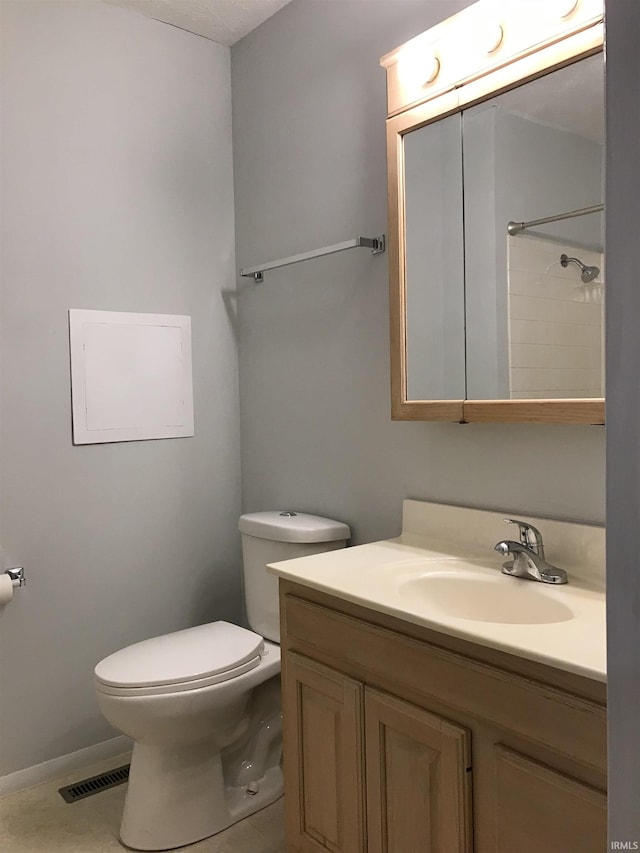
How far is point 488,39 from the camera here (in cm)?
162

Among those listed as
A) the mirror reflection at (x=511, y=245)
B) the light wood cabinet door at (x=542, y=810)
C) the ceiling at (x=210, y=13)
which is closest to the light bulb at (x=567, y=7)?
the mirror reflection at (x=511, y=245)

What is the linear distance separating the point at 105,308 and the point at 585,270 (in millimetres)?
1538

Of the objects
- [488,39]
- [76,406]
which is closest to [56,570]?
[76,406]

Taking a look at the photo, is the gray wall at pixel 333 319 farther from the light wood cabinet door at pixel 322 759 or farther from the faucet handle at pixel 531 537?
the light wood cabinet door at pixel 322 759

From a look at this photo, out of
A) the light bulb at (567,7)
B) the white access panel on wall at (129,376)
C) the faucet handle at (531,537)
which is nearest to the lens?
the light bulb at (567,7)

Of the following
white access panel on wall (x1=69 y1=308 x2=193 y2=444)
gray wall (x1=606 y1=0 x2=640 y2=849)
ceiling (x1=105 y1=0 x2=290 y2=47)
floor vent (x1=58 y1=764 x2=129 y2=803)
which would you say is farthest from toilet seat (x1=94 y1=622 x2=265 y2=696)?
ceiling (x1=105 y1=0 x2=290 y2=47)

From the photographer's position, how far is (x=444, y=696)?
132 cm

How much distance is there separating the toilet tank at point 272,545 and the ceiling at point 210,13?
169 cm

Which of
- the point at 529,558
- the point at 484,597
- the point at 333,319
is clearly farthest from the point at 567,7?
the point at 484,597

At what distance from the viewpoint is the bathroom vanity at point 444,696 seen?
3.70 feet

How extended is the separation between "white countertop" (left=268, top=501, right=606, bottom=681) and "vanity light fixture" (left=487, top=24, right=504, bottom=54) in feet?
3.57

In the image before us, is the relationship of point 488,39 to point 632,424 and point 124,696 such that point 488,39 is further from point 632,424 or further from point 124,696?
point 124,696

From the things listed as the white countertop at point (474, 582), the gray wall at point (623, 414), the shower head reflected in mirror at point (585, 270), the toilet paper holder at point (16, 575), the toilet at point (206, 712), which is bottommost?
the toilet at point (206, 712)

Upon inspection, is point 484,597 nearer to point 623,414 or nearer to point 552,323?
point 552,323
